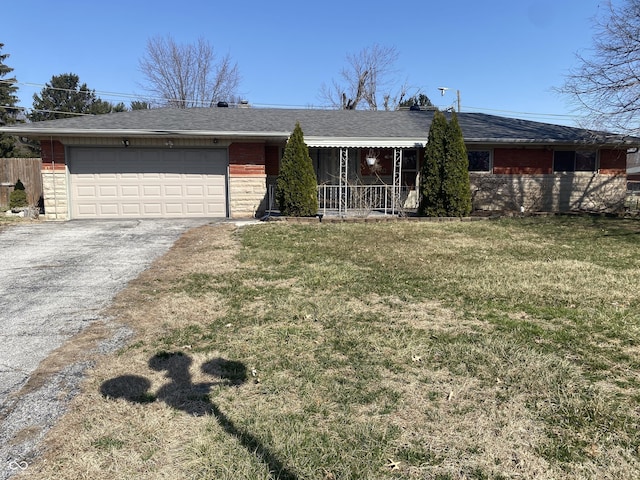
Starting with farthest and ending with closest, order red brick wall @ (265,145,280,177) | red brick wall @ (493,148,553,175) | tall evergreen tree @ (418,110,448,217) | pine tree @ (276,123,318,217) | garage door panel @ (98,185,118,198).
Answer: red brick wall @ (493,148,553,175)
red brick wall @ (265,145,280,177)
garage door panel @ (98,185,118,198)
tall evergreen tree @ (418,110,448,217)
pine tree @ (276,123,318,217)

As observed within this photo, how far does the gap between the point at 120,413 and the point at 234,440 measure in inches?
30.7

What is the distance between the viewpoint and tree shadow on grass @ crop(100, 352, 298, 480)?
2373 mm

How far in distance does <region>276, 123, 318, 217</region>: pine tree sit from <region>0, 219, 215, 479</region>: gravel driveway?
2.46m

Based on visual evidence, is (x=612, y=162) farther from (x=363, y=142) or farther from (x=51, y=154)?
(x=51, y=154)

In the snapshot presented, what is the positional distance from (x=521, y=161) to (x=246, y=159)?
9.24 meters

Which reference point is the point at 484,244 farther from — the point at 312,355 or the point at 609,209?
the point at 609,209

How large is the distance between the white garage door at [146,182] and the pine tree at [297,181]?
2.54 m

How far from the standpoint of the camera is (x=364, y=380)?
10.3 feet

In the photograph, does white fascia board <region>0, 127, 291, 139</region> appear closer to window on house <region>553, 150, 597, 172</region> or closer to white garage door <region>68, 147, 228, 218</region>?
white garage door <region>68, 147, 228, 218</region>

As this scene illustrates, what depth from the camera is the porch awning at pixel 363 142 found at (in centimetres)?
1333

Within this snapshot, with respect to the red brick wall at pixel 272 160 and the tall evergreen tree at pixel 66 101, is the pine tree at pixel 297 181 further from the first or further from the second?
the tall evergreen tree at pixel 66 101

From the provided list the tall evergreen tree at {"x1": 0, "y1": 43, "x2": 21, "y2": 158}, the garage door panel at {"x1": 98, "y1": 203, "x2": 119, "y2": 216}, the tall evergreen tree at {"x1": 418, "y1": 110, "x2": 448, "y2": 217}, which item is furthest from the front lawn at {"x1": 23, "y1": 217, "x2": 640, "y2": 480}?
the tall evergreen tree at {"x1": 0, "y1": 43, "x2": 21, "y2": 158}

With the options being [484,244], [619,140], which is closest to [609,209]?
[619,140]

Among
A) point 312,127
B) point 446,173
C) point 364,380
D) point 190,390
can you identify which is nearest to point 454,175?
point 446,173
